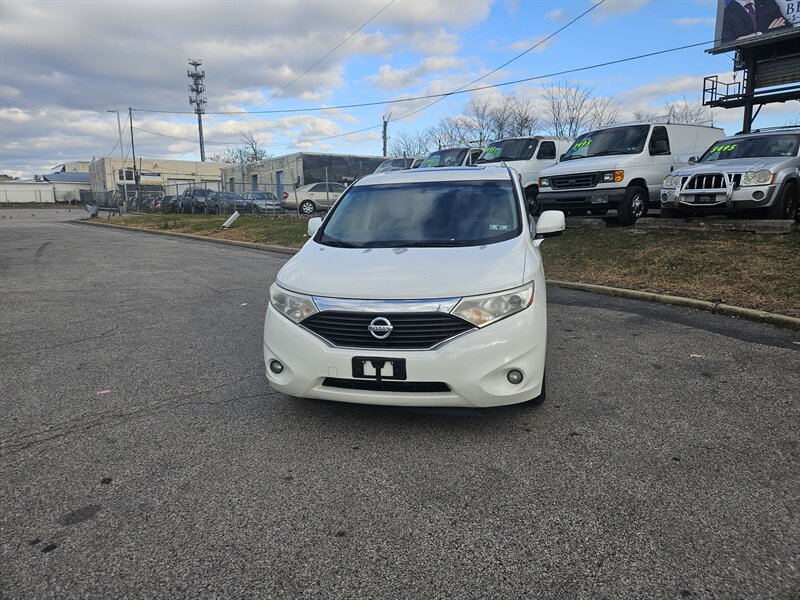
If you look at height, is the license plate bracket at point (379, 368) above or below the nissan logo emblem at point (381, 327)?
below

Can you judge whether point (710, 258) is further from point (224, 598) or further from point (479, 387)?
point (224, 598)

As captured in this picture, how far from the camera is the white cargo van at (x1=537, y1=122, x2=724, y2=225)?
11.0 metres

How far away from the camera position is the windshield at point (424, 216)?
4.40 m

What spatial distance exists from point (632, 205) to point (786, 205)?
2.59 m

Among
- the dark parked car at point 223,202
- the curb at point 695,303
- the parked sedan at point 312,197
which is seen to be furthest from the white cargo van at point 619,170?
the dark parked car at point 223,202

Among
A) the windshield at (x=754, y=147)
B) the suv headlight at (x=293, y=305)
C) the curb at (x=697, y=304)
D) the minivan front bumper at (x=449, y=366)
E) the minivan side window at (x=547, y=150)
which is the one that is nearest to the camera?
the minivan front bumper at (x=449, y=366)

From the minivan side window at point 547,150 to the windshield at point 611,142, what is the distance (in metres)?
2.46

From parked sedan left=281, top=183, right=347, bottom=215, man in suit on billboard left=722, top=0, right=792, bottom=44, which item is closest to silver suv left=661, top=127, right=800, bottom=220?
parked sedan left=281, top=183, right=347, bottom=215

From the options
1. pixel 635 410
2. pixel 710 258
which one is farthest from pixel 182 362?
pixel 710 258

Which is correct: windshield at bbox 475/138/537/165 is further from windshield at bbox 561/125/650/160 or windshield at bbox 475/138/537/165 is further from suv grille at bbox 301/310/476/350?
suv grille at bbox 301/310/476/350

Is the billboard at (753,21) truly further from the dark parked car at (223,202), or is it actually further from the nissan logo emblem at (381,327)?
the nissan logo emblem at (381,327)

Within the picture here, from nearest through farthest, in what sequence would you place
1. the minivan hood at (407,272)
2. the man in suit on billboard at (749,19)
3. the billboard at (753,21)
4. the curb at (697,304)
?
the minivan hood at (407,272), the curb at (697,304), the billboard at (753,21), the man in suit on billboard at (749,19)

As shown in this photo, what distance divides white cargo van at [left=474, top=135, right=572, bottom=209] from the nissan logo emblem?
11738 mm

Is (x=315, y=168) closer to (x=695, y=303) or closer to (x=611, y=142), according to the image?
(x=611, y=142)
